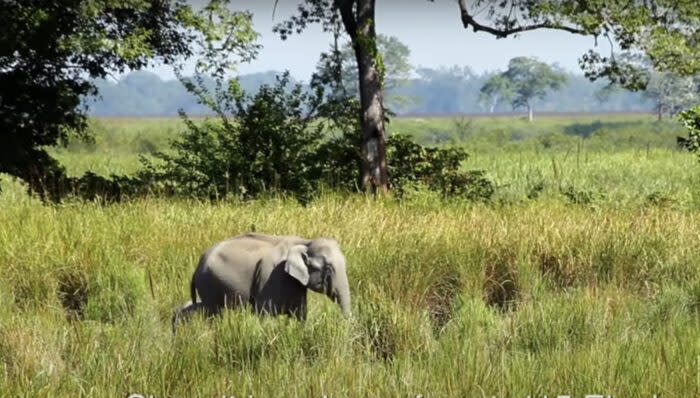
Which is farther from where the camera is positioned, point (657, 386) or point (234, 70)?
point (234, 70)

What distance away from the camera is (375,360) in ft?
18.2

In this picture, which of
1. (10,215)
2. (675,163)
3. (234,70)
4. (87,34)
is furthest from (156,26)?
(675,163)

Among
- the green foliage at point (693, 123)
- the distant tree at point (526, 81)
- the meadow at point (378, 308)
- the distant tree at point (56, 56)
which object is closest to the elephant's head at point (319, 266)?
the meadow at point (378, 308)

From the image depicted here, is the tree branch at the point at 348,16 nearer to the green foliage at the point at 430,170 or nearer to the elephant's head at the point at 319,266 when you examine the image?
the green foliage at the point at 430,170

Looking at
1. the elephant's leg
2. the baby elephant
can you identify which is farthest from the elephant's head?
the elephant's leg

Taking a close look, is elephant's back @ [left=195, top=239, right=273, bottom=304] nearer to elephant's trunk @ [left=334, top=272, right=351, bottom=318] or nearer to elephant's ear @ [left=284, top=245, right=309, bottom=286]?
elephant's ear @ [left=284, top=245, right=309, bottom=286]

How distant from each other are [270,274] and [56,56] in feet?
34.3

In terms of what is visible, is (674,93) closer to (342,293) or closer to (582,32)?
(582,32)

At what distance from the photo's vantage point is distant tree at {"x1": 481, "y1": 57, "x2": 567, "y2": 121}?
166 metres

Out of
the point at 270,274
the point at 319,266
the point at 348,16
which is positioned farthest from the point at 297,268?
the point at 348,16

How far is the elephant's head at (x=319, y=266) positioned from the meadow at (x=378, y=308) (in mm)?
228

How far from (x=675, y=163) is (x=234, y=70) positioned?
651 inches

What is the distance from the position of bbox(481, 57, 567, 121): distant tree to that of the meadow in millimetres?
150829

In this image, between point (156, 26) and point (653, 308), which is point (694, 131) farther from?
point (653, 308)
